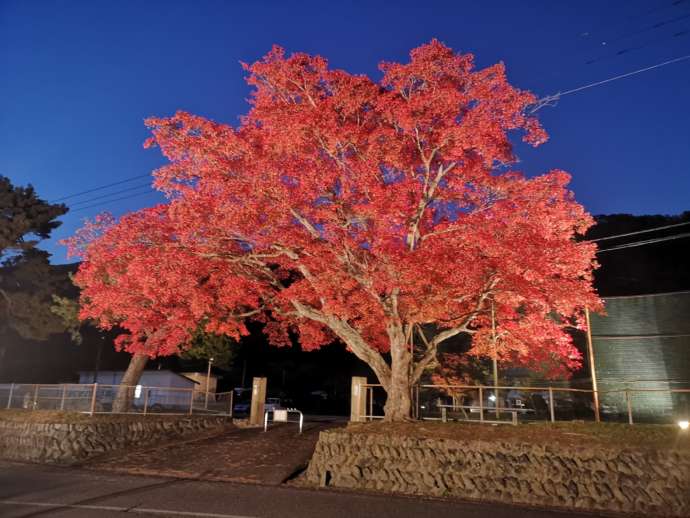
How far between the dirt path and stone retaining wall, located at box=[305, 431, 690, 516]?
5.28ft

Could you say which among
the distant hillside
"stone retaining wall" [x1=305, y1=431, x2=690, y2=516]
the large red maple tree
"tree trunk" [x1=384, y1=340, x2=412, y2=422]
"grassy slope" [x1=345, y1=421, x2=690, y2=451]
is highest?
the distant hillside

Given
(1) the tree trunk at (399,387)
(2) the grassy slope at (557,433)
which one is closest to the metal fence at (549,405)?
(1) the tree trunk at (399,387)

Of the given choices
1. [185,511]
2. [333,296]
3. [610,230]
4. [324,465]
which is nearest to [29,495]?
[185,511]

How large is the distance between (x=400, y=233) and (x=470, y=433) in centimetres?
567

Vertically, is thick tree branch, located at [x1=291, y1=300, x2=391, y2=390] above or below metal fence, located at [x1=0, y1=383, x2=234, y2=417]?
above

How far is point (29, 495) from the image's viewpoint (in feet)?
32.0

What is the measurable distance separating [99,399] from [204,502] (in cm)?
1247

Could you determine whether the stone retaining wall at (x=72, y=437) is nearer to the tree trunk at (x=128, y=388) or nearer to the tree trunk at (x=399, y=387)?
the tree trunk at (x=128, y=388)

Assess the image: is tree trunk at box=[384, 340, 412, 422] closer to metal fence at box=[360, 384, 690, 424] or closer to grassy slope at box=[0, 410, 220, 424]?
metal fence at box=[360, 384, 690, 424]

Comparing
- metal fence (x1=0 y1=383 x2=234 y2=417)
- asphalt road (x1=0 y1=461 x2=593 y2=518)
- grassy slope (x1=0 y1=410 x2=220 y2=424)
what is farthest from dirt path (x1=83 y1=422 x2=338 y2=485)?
metal fence (x1=0 y1=383 x2=234 y2=417)

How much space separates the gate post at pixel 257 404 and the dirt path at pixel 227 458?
254cm

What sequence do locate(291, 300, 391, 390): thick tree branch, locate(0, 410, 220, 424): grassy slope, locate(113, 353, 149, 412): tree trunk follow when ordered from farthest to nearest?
locate(113, 353, 149, 412): tree trunk < locate(0, 410, 220, 424): grassy slope < locate(291, 300, 391, 390): thick tree branch

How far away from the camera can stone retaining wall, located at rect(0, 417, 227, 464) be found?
15602 millimetres

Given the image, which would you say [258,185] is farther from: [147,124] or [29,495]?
[29,495]
